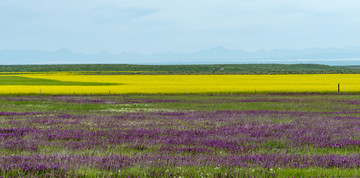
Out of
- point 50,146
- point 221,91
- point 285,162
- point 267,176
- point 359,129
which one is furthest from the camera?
point 221,91

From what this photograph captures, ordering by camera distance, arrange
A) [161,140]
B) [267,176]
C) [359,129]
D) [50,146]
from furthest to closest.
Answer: [359,129] < [161,140] < [50,146] < [267,176]

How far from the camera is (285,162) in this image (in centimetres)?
738

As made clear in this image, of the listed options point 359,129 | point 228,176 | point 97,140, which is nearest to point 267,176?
point 228,176

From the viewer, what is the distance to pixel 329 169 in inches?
260

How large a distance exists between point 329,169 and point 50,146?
6691 mm

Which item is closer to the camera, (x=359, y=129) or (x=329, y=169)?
(x=329, y=169)

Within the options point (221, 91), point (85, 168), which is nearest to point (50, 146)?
point (85, 168)

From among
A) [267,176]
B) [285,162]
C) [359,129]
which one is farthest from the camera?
[359,129]

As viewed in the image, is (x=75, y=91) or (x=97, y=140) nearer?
(x=97, y=140)

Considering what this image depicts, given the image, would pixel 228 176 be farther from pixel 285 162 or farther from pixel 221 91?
pixel 221 91

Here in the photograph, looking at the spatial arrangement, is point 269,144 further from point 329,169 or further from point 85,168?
point 85,168

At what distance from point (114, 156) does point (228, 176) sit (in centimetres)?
267

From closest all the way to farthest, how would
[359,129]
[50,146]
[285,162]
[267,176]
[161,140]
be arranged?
[267,176]
[285,162]
[50,146]
[161,140]
[359,129]

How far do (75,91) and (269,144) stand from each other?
132 feet
